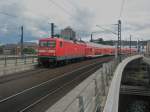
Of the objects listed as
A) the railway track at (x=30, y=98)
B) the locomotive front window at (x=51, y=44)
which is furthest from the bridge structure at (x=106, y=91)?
the locomotive front window at (x=51, y=44)

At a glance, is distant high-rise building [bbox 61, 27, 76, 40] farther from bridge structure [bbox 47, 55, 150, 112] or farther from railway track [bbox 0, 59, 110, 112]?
railway track [bbox 0, 59, 110, 112]

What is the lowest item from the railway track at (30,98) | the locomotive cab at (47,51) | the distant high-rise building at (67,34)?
the railway track at (30,98)

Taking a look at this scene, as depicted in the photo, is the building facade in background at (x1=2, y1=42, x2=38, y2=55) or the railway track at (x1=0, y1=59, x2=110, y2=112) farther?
the building facade in background at (x1=2, y1=42, x2=38, y2=55)

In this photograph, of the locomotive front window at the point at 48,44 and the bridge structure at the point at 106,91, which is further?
the locomotive front window at the point at 48,44

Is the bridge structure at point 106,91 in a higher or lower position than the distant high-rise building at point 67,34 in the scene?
lower

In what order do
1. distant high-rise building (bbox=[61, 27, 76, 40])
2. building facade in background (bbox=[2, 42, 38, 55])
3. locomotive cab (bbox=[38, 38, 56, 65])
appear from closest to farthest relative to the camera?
locomotive cab (bbox=[38, 38, 56, 65]) < distant high-rise building (bbox=[61, 27, 76, 40]) < building facade in background (bbox=[2, 42, 38, 55])

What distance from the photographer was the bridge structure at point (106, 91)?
22.5ft

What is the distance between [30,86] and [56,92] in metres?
2.39

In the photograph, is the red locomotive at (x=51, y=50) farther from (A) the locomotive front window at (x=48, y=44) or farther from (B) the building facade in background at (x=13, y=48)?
(B) the building facade in background at (x=13, y=48)

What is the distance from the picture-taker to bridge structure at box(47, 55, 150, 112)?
270 inches

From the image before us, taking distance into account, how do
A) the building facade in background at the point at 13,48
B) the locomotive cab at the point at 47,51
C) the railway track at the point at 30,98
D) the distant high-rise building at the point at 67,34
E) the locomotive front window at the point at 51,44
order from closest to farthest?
the railway track at the point at 30,98, the locomotive cab at the point at 47,51, the locomotive front window at the point at 51,44, the distant high-rise building at the point at 67,34, the building facade in background at the point at 13,48

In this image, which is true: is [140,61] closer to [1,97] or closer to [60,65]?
[60,65]

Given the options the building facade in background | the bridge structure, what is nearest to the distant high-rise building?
the bridge structure

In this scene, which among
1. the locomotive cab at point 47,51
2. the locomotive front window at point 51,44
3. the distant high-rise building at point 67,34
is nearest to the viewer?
the locomotive cab at point 47,51
